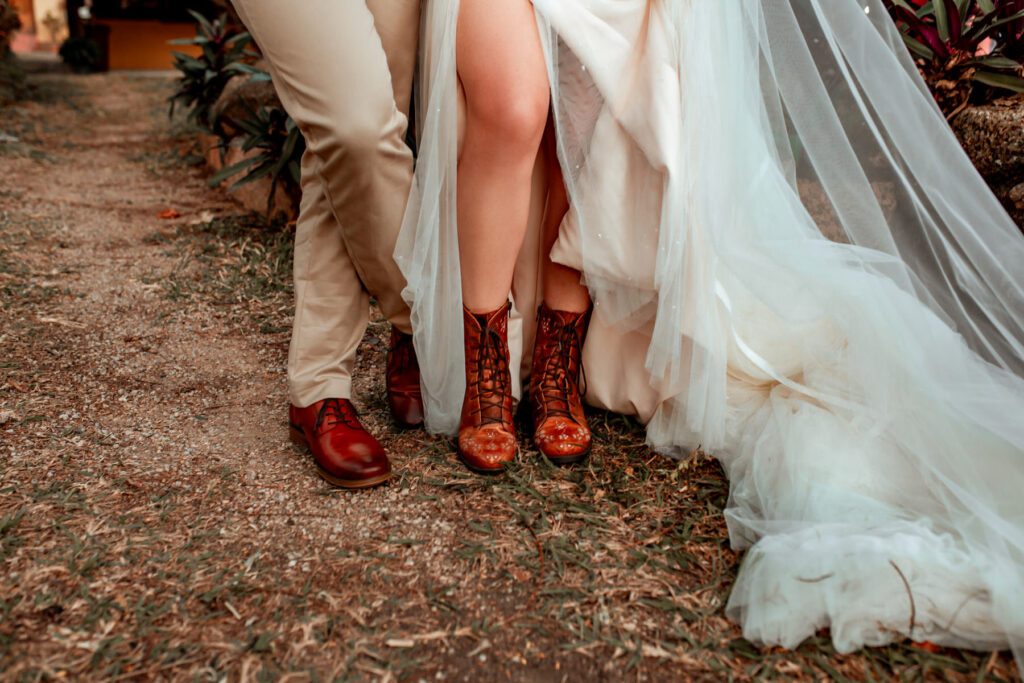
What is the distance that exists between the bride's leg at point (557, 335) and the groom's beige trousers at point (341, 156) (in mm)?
347

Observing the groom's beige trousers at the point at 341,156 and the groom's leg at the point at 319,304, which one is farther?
the groom's leg at the point at 319,304

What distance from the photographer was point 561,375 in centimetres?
195

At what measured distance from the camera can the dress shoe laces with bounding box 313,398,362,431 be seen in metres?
1.80

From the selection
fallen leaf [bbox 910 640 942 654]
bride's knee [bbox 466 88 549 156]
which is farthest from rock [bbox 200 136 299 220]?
fallen leaf [bbox 910 640 942 654]

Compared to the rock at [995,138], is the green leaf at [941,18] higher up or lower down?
higher up

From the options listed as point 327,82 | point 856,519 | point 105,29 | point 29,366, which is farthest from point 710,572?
point 105,29

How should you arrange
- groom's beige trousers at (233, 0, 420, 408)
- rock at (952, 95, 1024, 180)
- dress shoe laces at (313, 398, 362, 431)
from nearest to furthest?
groom's beige trousers at (233, 0, 420, 408) < dress shoe laces at (313, 398, 362, 431) < rock at (952, 95, 1024, 180)

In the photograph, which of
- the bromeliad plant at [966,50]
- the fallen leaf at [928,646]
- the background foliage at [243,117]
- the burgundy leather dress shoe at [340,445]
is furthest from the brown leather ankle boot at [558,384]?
the background foliage at [243,117]

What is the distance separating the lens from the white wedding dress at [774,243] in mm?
1598

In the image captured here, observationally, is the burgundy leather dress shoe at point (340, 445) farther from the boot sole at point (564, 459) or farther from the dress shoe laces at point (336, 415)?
the boot sole at point (564, 459)

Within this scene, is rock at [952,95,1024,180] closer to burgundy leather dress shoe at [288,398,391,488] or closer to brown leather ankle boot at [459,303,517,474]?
brown leather ankle boot at [459,303,517,474]

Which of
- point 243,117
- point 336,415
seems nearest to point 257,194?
point 243,117

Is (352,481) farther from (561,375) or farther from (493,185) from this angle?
(493,185)

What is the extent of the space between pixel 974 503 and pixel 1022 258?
0.57 meters
